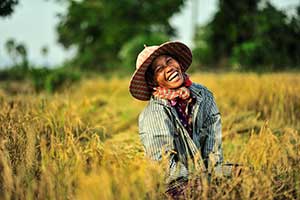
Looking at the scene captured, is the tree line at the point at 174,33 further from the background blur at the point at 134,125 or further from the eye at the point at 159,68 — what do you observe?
the eye at the point at 159,68

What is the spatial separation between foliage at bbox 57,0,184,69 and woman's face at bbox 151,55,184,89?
63.7 ft

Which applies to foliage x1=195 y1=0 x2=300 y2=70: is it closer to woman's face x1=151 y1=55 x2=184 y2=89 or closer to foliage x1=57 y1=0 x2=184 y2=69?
foliage x1=57 y1=0 x2=184 y2=69

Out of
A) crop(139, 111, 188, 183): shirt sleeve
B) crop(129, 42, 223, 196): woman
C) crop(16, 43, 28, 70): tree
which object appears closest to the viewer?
crop(139, 111, 188, 183): shirt sleeve

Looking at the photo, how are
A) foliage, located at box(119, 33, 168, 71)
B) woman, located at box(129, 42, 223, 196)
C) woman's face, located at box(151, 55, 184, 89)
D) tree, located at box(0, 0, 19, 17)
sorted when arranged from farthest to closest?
foliage, located at box(119, 33, 168, 71)
tree, located at box(0, 0, 19, 17)
woman's face, located at box(151, 55, 184, 89)
woman, located at box(129, 42, 223, 196)

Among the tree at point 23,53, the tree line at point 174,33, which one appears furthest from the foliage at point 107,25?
the tree at point 23,53

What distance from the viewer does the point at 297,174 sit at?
2684 mm

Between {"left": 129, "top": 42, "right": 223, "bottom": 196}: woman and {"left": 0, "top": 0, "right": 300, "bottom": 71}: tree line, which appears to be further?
{"left": 0, "top": 0, "right": 300, "bottom": 71}: tree line

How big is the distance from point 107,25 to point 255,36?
9.97 m

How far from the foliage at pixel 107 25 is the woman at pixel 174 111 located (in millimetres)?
19388

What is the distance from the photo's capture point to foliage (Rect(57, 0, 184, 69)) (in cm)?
2300

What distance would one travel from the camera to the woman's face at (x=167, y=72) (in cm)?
274

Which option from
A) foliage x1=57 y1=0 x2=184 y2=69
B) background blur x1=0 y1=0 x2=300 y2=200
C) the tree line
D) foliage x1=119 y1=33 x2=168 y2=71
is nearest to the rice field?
background blur x1=0 y1=0 x2=300 y2=200

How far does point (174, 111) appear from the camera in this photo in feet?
8.95

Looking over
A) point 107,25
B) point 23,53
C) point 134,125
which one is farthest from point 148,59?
point 107,25
